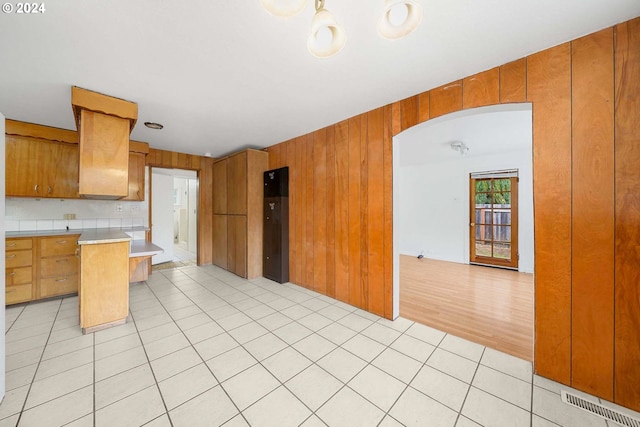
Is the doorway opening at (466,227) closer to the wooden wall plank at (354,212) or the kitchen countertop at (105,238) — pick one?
the wooden wall plank at (354,212)

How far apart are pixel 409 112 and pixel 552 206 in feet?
5.01

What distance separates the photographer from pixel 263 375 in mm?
1784

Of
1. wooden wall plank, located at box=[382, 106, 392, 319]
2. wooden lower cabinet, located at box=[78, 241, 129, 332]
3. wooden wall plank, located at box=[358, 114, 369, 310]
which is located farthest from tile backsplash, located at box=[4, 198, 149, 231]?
wooden wall plank, located at box=[382, 106, 392, 319]

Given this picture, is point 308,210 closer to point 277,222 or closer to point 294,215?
point 294,215

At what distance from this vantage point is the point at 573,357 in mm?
1659

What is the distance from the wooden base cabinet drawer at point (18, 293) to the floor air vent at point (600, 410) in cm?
578

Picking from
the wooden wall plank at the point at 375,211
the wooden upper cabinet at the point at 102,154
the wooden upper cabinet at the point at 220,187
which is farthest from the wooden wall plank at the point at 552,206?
the wooden upper cabinet at the point at 220,187

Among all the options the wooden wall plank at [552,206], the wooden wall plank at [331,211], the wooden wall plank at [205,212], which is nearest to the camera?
the wooden wall plank at [552,206]

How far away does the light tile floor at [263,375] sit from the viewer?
1437mm

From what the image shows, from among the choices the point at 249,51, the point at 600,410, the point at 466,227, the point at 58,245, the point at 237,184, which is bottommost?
the point at 600,410

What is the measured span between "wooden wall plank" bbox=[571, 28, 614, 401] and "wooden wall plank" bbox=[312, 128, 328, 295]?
2.50 metres

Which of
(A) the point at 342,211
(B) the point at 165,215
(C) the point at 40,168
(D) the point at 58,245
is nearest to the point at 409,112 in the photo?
(A) the point at 342,211

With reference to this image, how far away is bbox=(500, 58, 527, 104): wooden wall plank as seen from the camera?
1836mm

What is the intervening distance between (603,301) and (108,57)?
411 centimetres
